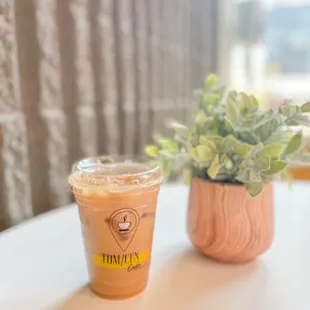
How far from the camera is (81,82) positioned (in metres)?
0.98

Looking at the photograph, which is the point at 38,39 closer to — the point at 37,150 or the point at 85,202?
the point at 37,150

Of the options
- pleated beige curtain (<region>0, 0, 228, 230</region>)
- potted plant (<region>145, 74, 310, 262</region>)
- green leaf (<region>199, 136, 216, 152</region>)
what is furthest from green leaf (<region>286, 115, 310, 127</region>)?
pleated beige curtain (<region>0, 0, 228, 230</region>)

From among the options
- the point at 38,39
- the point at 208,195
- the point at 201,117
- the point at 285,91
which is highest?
the point at 38,39

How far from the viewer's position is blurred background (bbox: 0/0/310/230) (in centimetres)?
76

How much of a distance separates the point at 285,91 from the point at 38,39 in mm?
1981

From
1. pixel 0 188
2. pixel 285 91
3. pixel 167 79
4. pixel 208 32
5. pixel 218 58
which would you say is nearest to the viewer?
pixel 0 188

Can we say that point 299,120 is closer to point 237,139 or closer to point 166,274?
point 237,139

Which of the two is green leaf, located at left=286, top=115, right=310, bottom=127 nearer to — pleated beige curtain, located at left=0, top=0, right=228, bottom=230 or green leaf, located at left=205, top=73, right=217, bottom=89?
green leaf, located at left=205, top=73, right=217, bottom=89

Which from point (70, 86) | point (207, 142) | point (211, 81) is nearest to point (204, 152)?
point (207, 142)

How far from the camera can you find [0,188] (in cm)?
73

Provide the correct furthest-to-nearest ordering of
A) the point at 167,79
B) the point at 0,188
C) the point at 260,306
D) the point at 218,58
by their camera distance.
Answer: the point at 218,58
the point at 167,79
the point at 0,188
the point at 260,306

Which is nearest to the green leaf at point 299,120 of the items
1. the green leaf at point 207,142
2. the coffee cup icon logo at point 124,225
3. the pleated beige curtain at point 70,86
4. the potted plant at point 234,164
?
the potted plant at point 234,164

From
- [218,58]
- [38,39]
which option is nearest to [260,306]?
[38,39]

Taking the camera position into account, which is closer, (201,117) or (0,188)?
(201,117)
